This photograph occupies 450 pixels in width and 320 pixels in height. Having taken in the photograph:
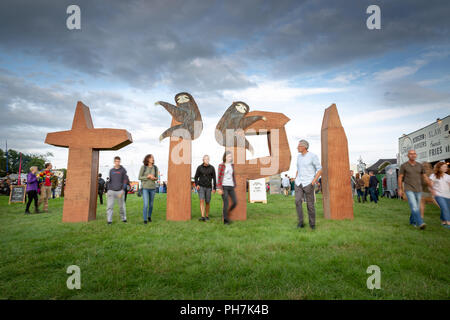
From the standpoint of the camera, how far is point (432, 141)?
613 inches

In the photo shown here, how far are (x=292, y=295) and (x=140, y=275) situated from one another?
1.94 metres

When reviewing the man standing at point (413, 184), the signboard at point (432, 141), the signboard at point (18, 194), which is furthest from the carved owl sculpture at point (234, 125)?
the signboard at point (18, 194)

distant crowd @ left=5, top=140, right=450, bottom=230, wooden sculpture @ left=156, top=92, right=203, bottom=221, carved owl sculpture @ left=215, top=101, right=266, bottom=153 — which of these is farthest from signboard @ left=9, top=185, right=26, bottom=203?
carved owl sculpture @ left=215, top=101, right=266, bottom=153

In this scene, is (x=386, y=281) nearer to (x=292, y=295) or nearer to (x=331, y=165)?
(x=292, y=295)

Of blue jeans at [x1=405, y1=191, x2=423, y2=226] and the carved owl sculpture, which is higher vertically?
the carved owl sculpture

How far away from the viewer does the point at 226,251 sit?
453 centimetres

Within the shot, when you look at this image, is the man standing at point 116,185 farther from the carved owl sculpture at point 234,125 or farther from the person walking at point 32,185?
the person walking at point 32,185

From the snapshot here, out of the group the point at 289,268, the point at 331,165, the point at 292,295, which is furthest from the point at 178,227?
the point at 331,165

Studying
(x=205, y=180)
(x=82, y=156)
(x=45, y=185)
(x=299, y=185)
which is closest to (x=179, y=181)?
(x=205, y=180)

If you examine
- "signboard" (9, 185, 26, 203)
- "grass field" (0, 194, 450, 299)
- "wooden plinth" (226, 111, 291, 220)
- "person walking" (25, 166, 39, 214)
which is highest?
"wooden plinth" (226, 111, 291, 220)

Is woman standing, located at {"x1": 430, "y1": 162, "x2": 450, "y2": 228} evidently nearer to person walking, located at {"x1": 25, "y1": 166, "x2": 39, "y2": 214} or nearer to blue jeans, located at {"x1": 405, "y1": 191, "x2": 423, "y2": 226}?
blue jeans, located at {"x1": 405, "y1": 191, "x2": 423, "y2": 226}

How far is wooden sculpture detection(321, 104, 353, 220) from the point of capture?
8.20 meters

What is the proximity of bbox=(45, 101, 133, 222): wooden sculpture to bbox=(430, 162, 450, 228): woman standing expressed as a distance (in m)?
9.04
